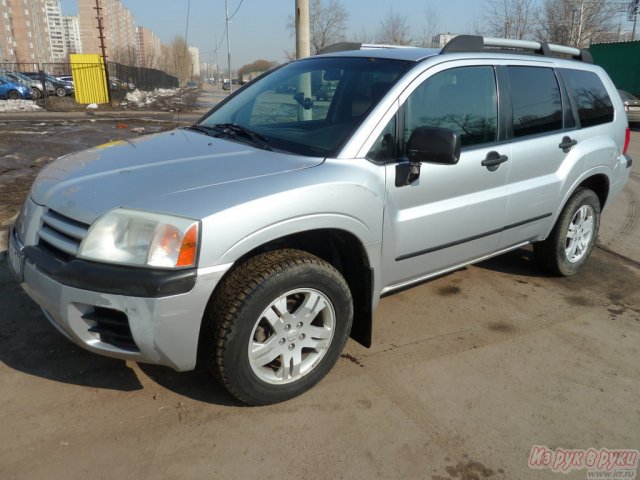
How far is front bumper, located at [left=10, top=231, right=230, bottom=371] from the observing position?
2.09 m

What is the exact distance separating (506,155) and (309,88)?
1408mm

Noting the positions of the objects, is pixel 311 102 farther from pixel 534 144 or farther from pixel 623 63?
pixel 623 63

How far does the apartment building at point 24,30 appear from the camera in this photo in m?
86.4

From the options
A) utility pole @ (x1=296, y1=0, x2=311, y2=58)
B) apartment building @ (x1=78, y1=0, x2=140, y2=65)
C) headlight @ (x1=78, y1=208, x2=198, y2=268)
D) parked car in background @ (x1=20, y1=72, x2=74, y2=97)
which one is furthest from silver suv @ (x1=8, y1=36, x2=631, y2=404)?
apartment building @ (x1=78, y1=0, x2=140, y2=65)

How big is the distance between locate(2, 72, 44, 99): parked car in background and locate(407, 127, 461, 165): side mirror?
26654 mm

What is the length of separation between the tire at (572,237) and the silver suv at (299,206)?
0.55 feet

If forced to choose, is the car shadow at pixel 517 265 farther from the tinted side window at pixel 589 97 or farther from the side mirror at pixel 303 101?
the side mirror at pixel 303 101

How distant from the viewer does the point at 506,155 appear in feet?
11.0

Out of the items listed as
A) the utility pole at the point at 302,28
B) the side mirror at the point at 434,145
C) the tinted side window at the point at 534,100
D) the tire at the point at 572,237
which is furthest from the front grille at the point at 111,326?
the utility pole at the point at 302,28

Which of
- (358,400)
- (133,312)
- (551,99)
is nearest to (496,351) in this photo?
(358,400)

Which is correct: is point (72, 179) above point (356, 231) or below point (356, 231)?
above

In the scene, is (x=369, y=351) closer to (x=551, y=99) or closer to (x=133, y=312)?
(x=133, y=312)

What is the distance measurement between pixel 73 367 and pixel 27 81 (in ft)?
90.4

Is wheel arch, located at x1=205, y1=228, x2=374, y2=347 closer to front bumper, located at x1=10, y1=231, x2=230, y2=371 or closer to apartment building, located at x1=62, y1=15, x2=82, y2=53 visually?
front bumper, located at x1=10, y1=231, x2=230, y2=371
